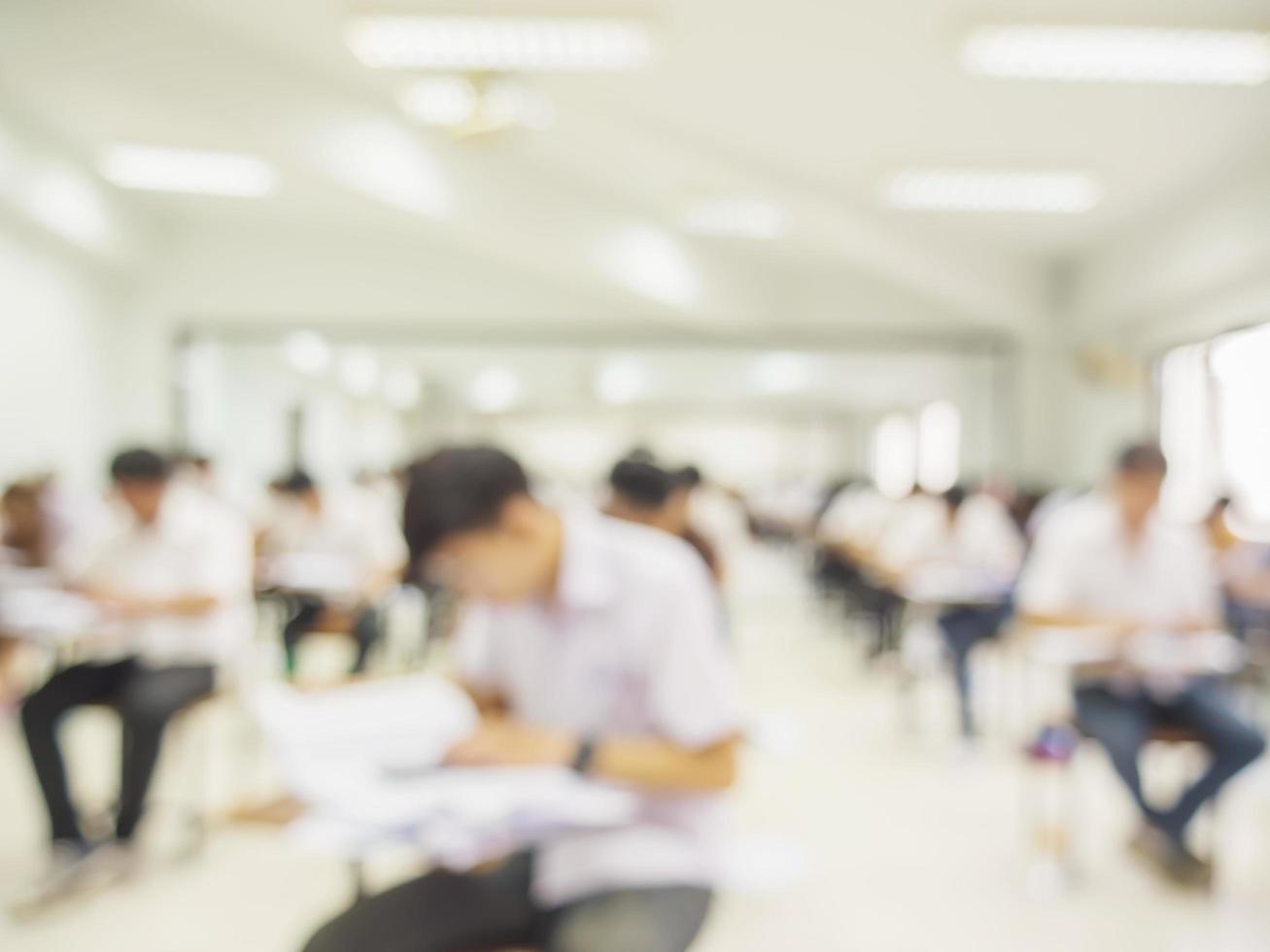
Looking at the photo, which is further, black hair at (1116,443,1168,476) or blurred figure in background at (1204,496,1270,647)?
blurred figure in background at (1204,496,1270,647)

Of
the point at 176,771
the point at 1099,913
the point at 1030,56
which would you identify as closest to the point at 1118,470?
the point at 1099,913

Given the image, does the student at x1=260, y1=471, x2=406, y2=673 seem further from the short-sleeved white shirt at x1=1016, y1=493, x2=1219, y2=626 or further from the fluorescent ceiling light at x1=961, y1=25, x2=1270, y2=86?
the fluorescent ceiling light at x1=961, y1=25, x2=1270, y2=86

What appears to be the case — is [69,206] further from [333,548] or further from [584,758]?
[584,758]

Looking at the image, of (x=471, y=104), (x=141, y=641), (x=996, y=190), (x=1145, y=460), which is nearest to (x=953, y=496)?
(x=996, y=190)

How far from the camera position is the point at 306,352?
8484 mm

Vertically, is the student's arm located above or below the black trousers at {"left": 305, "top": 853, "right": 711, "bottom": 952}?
above

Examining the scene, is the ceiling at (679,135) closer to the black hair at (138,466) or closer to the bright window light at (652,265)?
the bright window light at (652,265)

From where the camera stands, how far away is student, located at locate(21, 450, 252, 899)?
3.06m

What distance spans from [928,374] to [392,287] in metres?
4.85

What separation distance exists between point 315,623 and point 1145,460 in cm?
400

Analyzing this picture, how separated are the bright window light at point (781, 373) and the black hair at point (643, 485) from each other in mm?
5669

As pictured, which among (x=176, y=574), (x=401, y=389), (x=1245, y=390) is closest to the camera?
(x=1245, y=390)

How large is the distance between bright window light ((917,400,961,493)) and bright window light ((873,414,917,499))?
4.4 inches

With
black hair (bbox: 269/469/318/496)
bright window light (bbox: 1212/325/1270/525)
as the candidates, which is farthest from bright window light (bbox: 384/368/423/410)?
bright window light (bbox: 1212/325/1270/525)
